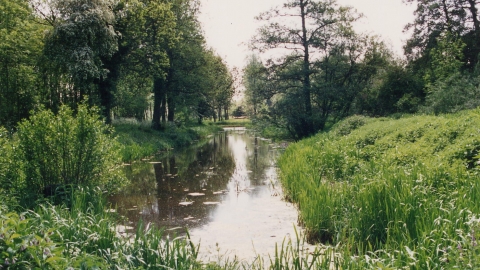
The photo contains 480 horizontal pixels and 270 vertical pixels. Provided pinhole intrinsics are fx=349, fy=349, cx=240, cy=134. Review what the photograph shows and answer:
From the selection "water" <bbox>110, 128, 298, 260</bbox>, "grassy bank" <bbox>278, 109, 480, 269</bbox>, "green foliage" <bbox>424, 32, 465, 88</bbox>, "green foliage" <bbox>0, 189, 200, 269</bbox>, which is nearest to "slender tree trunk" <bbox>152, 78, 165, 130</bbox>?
"water" <bbox>110, 128, 298, 260</bbox>

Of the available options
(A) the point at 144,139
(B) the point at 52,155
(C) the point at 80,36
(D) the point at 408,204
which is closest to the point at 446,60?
(A) the point at 144,139

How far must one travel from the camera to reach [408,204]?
438 centimetres

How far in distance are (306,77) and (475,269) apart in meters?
20.7

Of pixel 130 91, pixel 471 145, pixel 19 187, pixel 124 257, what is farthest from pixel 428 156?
pixel 130 91

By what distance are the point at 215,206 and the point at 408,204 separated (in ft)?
14.4

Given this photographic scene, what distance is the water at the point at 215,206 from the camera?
18.4 ft

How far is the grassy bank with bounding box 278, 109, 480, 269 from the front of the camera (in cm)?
334

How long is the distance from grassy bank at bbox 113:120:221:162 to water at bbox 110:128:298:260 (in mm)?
2322

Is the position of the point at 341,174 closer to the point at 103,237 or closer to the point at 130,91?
the point at 103,237

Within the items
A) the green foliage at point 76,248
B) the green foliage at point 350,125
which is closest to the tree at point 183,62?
the green foliage at point 350,125

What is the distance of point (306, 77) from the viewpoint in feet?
73.9

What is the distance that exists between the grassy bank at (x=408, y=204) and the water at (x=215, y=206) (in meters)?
0.64

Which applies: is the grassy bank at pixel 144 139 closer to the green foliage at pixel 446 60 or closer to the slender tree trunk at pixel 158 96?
the slender tree trunk at pixel 158 96

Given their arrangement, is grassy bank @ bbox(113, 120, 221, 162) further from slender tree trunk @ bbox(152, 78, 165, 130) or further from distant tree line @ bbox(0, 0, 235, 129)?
distant tree line @ bbox(0, 0, 235, 129)
